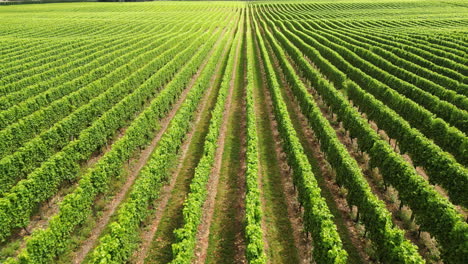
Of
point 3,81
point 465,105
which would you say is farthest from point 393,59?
point 3,81

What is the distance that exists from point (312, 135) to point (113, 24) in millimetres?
75920

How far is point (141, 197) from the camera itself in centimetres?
1631

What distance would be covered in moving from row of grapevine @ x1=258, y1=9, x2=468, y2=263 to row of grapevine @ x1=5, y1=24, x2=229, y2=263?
16.7 metres

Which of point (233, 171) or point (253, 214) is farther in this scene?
point (233, 171)

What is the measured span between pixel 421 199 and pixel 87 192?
1758 cm

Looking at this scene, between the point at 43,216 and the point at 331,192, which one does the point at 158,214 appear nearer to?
the point at 43,216

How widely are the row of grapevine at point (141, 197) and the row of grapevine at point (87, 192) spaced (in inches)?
71.1

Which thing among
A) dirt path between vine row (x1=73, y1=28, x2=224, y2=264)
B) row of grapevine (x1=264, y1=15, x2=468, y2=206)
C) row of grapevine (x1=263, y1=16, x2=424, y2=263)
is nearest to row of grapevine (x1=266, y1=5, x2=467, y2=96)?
row of grapevine (x1=264, y1=15, x2=468, y2=206)

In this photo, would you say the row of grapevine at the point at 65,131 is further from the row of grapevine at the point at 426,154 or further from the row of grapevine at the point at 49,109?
the row of grapevine at the point at 426,154

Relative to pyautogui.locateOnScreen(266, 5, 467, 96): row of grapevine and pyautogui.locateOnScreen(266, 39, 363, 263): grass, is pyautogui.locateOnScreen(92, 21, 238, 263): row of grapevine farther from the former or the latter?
pyautogui.locateOnScreen(266, 5, 467, 96): row of grapevine

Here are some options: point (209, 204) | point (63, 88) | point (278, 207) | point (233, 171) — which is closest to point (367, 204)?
point (278, 207)

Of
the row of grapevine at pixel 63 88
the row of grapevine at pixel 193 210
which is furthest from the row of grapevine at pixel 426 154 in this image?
the row of grapevine at pixel 63 88

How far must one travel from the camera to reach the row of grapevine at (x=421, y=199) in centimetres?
1327

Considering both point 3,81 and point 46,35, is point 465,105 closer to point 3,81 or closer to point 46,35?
point 3,81
